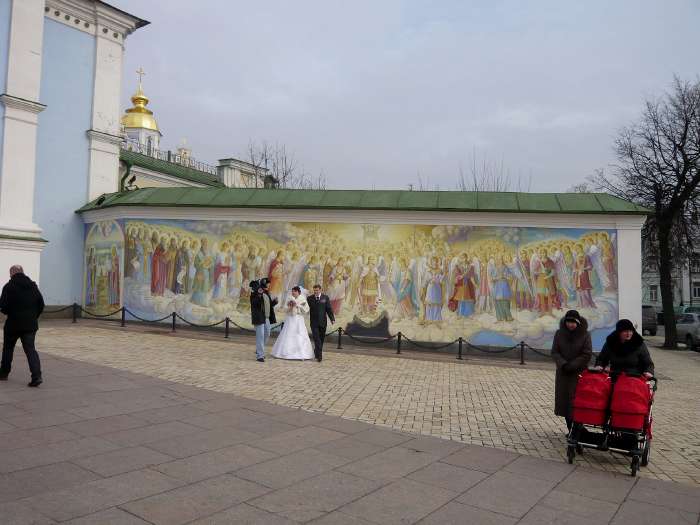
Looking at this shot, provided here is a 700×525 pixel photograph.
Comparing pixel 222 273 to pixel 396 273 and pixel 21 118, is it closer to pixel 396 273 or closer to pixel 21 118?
pixel 396 273

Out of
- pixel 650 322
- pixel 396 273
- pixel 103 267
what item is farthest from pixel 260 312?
pixel 650 322

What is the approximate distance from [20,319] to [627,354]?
8341mm

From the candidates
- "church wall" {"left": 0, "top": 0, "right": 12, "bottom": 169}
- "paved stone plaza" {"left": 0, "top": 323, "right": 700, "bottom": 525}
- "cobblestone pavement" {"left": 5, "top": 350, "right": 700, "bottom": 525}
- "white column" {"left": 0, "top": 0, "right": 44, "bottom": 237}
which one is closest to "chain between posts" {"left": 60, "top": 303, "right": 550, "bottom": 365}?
"white column" {"left": 0, "top": 0, "right": 44, "bottom": 237}

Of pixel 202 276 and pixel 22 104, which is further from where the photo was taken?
pixel 22 104

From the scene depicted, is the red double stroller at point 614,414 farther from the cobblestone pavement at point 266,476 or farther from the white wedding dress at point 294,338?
the white wedding dress at point 294,338

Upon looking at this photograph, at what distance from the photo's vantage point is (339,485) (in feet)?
16.1

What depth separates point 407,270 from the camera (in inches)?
640

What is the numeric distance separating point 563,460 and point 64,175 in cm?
2051

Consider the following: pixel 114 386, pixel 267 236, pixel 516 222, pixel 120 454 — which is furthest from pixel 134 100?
pixel 120 454

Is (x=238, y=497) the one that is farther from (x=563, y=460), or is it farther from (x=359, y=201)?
(x=359, y=201)

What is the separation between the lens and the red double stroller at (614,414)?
5688mm

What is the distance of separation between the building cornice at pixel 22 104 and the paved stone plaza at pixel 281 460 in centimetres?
1244

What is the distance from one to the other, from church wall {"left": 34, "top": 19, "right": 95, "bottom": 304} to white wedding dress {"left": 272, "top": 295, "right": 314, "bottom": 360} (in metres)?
11.3

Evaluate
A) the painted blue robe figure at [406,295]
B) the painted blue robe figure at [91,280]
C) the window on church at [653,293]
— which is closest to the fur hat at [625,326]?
the painted blue robe figure at [406,295]
